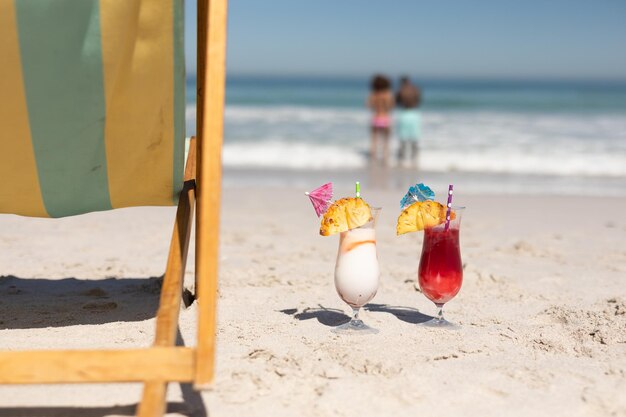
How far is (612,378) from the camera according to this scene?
2.57m

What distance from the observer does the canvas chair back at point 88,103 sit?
2.50 metres

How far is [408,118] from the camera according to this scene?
1130cm

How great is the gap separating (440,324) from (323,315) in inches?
19.0

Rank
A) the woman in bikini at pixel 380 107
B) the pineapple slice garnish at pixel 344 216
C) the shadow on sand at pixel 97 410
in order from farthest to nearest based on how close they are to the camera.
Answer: the woman in bikini at pixel 380 107 < the pineapple slice garnish at pixel 344 216 < the shadow on sand at pixel 97 410

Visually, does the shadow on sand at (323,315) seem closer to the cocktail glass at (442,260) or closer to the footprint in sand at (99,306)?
the cocktail glass at (442,260)

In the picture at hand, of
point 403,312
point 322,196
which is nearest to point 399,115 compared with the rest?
point 403,312

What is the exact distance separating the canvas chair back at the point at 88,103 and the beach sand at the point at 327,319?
0.56 meters

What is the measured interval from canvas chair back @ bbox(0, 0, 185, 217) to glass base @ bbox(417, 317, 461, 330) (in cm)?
113

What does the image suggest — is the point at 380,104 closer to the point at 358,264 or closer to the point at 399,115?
→ the point at 399,115

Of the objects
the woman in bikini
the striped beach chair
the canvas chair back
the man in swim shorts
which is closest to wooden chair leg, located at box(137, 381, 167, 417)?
the striped beach chair

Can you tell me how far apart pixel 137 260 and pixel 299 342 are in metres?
1.69

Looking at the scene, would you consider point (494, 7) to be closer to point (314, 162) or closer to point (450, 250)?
point (314, 162)

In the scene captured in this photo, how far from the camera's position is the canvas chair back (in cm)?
250

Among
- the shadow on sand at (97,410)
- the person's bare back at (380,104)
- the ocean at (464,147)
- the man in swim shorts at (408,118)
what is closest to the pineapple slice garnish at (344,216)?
the shadow on sand at (97,410)
